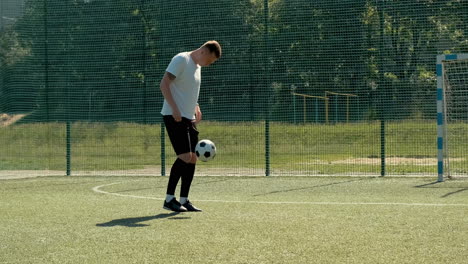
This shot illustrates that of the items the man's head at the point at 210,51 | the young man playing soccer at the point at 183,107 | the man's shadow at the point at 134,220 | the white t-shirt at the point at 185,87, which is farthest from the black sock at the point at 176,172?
the man's head at the point at 210,51

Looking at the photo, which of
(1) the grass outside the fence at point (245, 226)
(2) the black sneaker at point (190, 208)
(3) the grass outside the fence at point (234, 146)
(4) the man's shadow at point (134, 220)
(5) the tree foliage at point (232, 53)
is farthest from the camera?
(3) the grass outside the fence at point (234, 146)

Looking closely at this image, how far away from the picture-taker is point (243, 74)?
1355cm

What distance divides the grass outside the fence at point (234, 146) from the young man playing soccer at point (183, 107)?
20.4 ft

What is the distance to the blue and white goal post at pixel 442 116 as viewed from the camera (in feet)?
35.8

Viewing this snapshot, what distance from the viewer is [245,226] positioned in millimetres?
5957

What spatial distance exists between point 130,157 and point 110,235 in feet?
30.9

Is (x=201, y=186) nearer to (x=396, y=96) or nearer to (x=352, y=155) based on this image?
(x=396, y=96)

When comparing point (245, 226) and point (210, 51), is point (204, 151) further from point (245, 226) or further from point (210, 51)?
point (245, 226)

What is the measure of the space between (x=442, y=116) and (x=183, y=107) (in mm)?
5542

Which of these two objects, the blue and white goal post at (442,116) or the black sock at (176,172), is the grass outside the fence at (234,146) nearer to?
the blue and white goal post at (442,116)

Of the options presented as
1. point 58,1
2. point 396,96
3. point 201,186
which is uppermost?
point 58,1

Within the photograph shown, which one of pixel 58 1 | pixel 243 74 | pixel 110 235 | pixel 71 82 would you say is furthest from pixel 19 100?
pixel 110 235

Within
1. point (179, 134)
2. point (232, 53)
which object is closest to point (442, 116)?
point (232, 53)

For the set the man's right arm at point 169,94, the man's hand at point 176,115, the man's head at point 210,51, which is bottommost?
the man's hand at point 176,115
